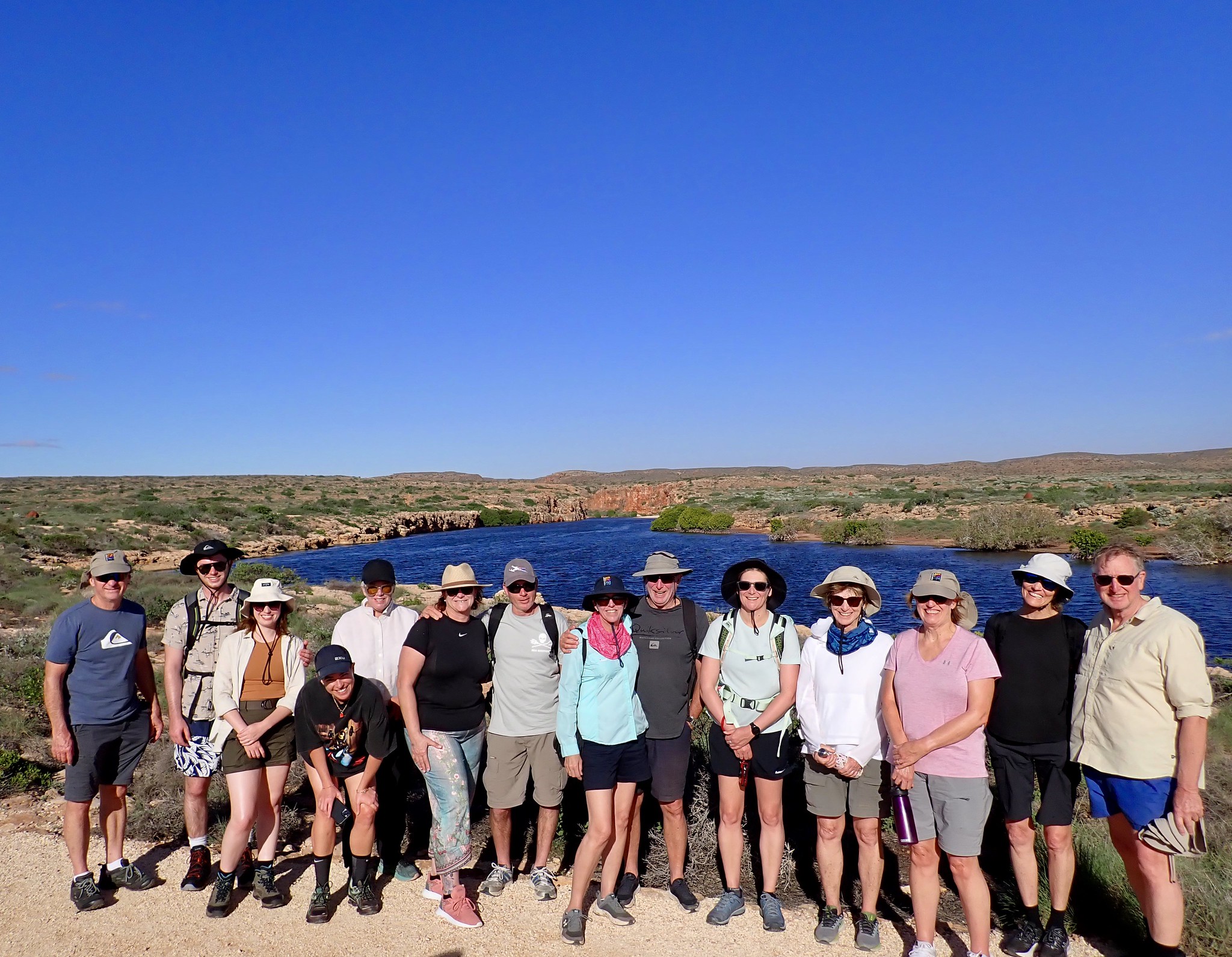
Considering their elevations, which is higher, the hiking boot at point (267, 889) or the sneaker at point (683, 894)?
the hiking boot at point (267, 889)

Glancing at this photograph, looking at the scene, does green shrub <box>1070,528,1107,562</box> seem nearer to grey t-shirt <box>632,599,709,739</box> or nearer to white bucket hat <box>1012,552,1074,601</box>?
white bucket hat <box>1012,552,1074,601</box>

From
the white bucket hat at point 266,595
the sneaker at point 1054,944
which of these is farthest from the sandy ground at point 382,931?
the white bucket hat at point 266,595

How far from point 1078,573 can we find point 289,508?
46100 mm

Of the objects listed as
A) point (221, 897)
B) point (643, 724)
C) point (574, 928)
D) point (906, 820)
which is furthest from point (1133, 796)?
point (221, 897)

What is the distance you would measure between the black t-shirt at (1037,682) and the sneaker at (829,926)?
1.47 m

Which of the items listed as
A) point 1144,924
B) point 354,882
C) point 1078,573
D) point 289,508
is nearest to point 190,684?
point 354,882

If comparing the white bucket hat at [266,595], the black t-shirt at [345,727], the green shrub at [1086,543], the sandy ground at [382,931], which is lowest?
the green shrub at [1086,543]

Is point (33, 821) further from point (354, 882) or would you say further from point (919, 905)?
point (919, 905)

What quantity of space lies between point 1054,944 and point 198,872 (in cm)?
530

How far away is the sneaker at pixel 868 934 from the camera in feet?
14.4

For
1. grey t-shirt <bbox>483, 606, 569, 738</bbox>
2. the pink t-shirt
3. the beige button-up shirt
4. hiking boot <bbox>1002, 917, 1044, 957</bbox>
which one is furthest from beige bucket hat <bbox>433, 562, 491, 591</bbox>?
hiking boot <bbox>1002, 917, 1044, 957</bbox>

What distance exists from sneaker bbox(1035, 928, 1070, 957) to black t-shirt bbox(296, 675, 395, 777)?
3.96 meters

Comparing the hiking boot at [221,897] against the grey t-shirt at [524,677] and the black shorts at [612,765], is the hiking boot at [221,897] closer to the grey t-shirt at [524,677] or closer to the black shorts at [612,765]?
the grey t-shirt at [524,677]

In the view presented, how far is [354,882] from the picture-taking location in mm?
4805
